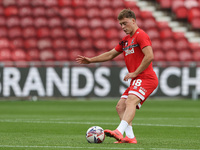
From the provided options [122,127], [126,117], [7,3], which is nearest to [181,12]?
[7,3]

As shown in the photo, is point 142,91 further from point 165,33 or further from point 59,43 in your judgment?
point 165,33

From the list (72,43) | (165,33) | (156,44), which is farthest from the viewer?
(165,33)

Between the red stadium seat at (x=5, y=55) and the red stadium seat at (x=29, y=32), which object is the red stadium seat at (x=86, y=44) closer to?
the red stadium seat at (x=29, y=32)

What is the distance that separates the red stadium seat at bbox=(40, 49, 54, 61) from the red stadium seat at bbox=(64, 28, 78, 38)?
1370 millimetres

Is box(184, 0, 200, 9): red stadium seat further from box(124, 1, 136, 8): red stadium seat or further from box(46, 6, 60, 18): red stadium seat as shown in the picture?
box(46, 6, 60, 18): red stadium seat

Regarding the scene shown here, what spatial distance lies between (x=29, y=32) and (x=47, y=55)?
1.73 meters

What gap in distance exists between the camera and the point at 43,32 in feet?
71.8

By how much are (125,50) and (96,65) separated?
11516 millimetres

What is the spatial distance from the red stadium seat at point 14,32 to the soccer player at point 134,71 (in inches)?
590

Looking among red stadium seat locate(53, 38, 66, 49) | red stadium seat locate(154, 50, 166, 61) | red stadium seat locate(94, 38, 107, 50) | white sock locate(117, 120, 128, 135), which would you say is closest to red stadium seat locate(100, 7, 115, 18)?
red stadium seat locate(94, 38, 107, 50)

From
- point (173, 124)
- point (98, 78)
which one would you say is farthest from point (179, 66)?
point (173, 124)

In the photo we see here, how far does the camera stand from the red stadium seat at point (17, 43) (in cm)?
2137

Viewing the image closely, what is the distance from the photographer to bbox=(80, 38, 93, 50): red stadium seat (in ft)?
71.0

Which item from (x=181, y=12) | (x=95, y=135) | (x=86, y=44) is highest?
(x=181, y=12)
